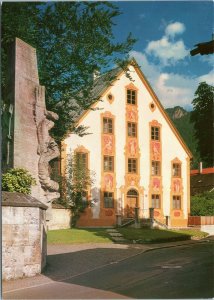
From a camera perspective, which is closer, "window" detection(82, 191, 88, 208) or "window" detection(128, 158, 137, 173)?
"window" detection(82, 191, 88, 208)

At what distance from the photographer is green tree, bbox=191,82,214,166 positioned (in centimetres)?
3712

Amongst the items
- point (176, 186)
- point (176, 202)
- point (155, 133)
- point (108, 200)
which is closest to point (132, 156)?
point (155, 133)

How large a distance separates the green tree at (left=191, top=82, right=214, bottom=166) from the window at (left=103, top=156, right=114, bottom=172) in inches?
311

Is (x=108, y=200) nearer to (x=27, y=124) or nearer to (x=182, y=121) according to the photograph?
(x=182, y=121)

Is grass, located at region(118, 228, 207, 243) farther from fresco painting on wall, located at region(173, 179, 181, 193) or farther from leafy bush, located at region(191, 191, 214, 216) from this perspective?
leafy bush, located at region(191, 191, 214, 216)

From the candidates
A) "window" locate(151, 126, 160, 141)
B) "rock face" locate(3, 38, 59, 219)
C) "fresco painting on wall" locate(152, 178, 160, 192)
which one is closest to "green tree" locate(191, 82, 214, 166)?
"window" locate(151, 126, 160, 141)

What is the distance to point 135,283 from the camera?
11297 mm

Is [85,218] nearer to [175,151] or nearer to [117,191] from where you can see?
[117,191]

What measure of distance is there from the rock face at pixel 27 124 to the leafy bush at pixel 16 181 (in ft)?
4.32

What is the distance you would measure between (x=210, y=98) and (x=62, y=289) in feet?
96.5

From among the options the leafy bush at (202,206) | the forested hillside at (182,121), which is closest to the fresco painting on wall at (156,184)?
the leafy bush at (202,206)

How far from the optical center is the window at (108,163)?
3556cm

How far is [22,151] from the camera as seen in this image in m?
15.9

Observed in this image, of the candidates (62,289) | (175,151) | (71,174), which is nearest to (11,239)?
(62,289)
